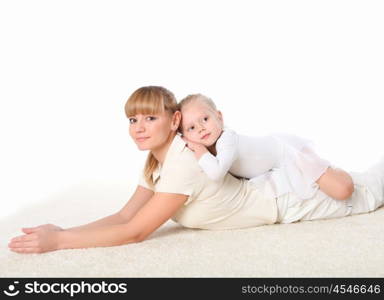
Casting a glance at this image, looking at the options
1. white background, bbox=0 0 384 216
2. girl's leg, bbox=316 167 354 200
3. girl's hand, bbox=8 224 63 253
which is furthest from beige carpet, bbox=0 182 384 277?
white background, bbox=0 0 384 216

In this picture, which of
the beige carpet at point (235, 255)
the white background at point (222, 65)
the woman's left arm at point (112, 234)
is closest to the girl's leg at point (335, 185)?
the beige carpet at point (235, 255)

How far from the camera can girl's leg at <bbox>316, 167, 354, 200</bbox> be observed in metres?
2.71

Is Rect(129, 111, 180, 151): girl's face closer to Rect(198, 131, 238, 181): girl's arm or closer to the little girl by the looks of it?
the little girl

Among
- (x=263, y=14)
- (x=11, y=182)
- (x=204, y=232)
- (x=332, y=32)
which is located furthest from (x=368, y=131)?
(x=11, y=182)

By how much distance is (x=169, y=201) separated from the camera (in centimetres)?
236

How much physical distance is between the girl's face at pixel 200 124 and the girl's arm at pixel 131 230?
0.25 metres

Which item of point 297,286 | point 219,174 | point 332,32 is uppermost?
point 332,32

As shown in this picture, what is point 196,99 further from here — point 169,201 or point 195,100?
point 169,201

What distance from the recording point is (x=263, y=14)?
4.54 metres

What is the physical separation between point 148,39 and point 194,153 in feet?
7.56

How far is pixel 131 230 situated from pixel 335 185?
1.00 m

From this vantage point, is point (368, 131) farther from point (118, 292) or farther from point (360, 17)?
point (118, 292)

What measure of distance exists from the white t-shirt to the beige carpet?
0.21ft

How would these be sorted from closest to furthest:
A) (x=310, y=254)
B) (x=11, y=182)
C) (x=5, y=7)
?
(x=310, y=254)
(x=11, y=182)
(x=5, y=7)
